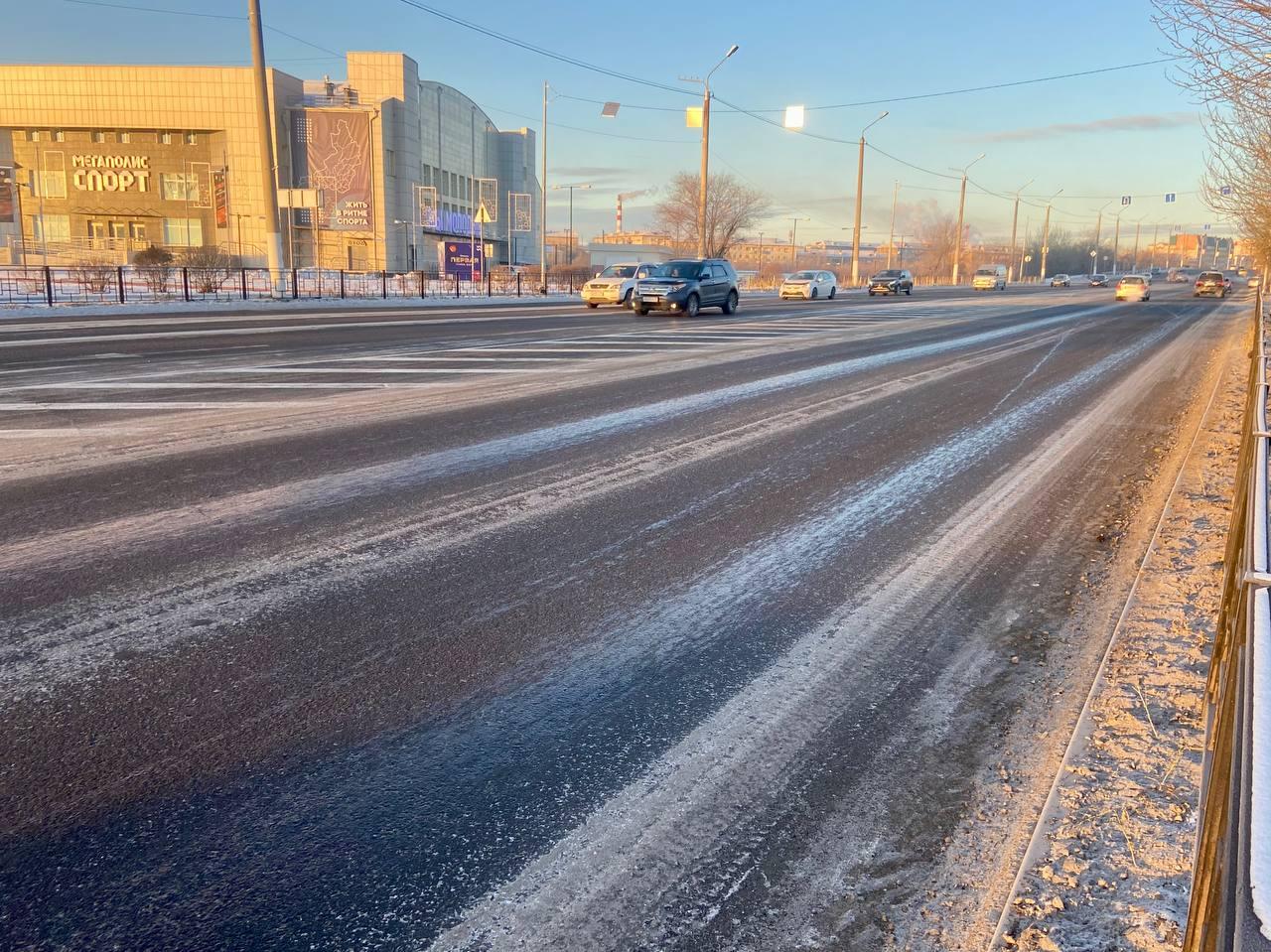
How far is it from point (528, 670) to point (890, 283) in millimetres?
53176

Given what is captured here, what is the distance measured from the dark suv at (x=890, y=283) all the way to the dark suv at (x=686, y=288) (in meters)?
26.2

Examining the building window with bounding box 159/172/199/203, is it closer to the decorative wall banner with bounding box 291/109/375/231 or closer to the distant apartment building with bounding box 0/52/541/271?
the distant apartment building with bounding box 0/52/541/271

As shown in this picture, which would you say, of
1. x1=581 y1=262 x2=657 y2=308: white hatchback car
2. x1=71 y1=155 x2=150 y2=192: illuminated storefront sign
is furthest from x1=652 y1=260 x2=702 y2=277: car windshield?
x1=71 y1=155 x2=150 y2=192: illuminated storefront sign

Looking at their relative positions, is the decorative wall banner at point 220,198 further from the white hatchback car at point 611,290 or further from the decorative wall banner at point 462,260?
the white hatchback car at point 611,290

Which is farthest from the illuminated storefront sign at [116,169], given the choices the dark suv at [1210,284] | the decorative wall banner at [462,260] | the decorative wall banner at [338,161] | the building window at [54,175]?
the dark suv at [1210,284]

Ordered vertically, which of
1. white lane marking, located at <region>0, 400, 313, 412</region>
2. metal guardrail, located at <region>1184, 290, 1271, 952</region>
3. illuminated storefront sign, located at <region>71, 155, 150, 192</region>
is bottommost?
white lane marking, located at <region>0, 400, 313, 412</region>

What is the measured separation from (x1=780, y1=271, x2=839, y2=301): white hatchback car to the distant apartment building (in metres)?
40.6

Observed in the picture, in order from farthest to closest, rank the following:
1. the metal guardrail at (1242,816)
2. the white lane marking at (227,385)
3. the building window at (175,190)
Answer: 1. the building window at (175,190)
2. the white lane marking at (227,385)
3. the metal guardrail at (1242,816)

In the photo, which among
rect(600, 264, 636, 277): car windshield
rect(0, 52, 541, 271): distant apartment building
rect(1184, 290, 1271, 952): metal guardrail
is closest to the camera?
rect(1184, 290, 1271, 952): metal guardrail

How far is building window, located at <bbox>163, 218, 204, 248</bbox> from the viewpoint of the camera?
76.8 metres

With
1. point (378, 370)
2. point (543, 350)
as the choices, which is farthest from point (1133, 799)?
point (543, 350)

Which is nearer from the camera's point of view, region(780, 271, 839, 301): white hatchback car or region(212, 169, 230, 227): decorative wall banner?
region(780, 271, 839, 301): white hatchback car

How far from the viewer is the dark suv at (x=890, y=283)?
53.1 m

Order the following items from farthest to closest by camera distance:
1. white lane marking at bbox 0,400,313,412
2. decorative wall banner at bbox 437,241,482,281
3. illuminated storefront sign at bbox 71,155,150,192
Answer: illuminated storefront sign at bbox 71,155,150,192
decorative wall banner at bbox 437,241,482,281
white lane marking at bbox 0,400,313,412
